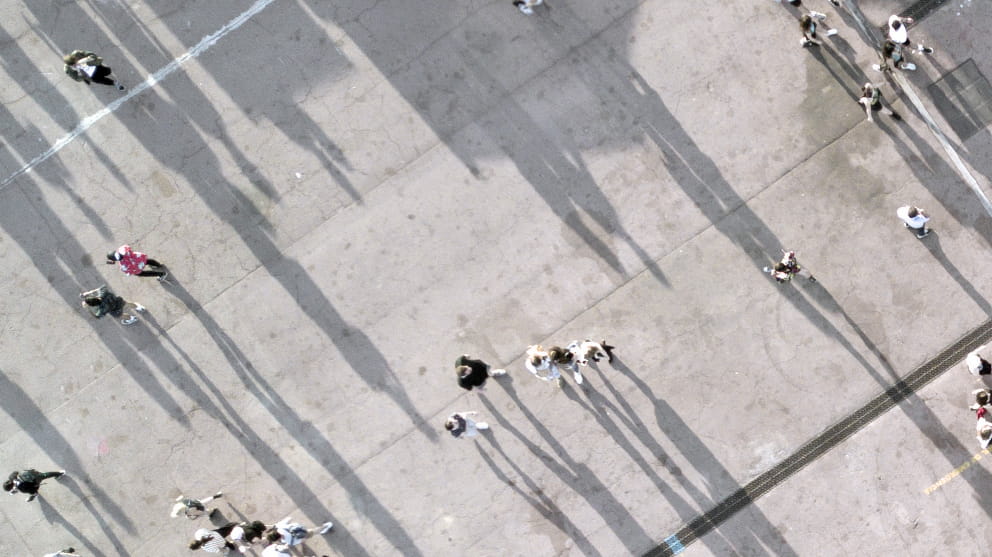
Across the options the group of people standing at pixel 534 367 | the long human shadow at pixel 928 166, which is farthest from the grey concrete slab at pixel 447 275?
the group of people standing at pixel 534 367

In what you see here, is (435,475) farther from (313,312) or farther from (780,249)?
(780,249)

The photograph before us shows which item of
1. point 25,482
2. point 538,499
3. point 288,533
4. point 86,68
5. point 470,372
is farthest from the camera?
point 538,499

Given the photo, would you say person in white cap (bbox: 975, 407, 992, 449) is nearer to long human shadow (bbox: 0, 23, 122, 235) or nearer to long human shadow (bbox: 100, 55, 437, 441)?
long human shadow (bbox: 100, 55, 437, 441)

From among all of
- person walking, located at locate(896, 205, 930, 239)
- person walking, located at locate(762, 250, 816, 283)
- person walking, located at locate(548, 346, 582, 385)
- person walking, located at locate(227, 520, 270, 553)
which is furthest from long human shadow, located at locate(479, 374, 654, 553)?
person walking, located at locate(896, 205, 930, 239)

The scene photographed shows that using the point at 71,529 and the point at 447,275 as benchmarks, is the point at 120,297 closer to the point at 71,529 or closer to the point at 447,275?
the point at 71,529

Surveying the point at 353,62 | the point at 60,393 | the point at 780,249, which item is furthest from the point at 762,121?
the point at 60,393

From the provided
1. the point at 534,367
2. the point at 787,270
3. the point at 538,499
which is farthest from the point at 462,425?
the point at 787,270
